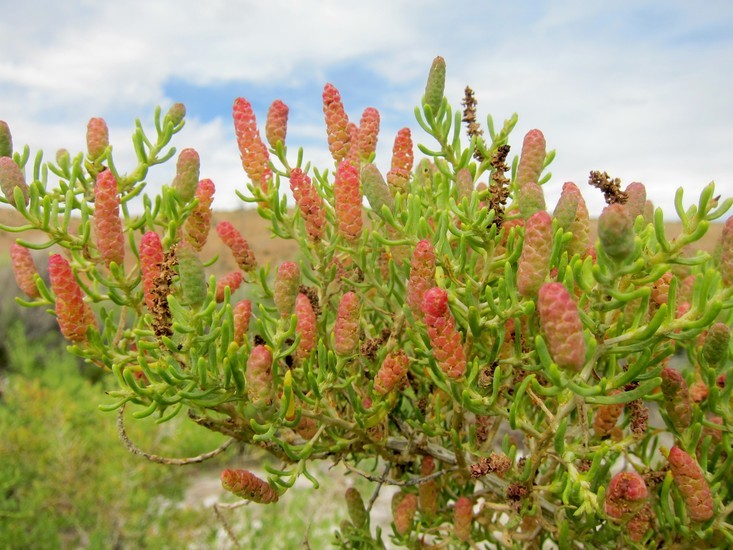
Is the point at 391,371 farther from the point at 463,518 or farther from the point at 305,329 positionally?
the point at 463,518

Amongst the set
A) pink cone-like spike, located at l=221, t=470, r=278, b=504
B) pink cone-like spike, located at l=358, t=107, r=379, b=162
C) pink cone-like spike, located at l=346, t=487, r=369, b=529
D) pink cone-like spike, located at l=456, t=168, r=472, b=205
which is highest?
pink cone-like spike, located at l=358, t=107, r=379, b=162

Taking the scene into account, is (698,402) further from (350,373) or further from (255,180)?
(255,180)

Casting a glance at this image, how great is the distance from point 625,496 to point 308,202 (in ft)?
2.69

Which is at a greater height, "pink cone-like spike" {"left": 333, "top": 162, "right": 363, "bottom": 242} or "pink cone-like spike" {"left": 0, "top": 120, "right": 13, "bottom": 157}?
"pink cone-like spike" {"left": 0, "top": 120, "right": 13, "bottom": 157}

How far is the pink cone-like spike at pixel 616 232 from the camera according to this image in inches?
34.8

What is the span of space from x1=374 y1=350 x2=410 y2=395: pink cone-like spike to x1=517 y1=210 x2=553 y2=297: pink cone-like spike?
313 millimetres

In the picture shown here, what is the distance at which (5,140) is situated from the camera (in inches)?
59.0

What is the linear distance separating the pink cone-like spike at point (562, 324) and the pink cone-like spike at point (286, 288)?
529 millimetres

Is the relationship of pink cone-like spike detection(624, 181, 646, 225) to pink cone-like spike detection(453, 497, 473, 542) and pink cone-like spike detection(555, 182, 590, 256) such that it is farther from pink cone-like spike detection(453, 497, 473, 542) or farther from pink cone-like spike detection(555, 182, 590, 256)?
pink cone-like spike detection(453, 497, 473, 542)

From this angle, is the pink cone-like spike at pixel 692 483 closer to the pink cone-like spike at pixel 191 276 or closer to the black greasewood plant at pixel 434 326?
the black greasewood plant at pixel 434 326

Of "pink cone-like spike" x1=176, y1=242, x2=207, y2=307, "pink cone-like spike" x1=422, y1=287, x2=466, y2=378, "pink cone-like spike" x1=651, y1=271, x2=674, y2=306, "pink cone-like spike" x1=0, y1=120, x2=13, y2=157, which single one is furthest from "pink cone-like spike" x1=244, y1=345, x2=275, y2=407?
"pink cone-like spike" x1=0, y1=120, x2=13, y2=157

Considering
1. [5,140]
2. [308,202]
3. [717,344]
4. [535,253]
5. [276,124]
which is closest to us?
[535,253]

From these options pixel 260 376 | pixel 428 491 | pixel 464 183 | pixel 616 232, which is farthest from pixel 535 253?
pixel 428 491

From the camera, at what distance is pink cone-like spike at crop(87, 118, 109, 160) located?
1.56 m
